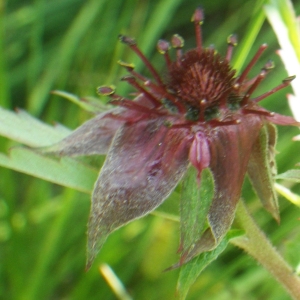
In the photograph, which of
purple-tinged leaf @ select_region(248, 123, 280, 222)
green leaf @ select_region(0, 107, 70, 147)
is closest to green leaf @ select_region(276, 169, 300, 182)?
purple-tinged leaf @ select_region(248, 123, 280, 222)

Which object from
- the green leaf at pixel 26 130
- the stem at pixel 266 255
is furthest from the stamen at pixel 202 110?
the green leaf at pixel 26 130

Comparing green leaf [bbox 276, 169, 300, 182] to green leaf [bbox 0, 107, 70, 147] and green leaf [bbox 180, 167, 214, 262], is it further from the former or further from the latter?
green leaf [bbox 0, 107, 70, 147]

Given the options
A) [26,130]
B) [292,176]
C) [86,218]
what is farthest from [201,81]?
[86,218]

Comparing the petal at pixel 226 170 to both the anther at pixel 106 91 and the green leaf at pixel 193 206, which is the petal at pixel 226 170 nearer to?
the green leaf at pixel 193 206

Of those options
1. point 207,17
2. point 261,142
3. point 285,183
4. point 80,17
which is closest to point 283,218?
point 285,183

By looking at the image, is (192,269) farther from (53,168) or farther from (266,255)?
(53,168)
